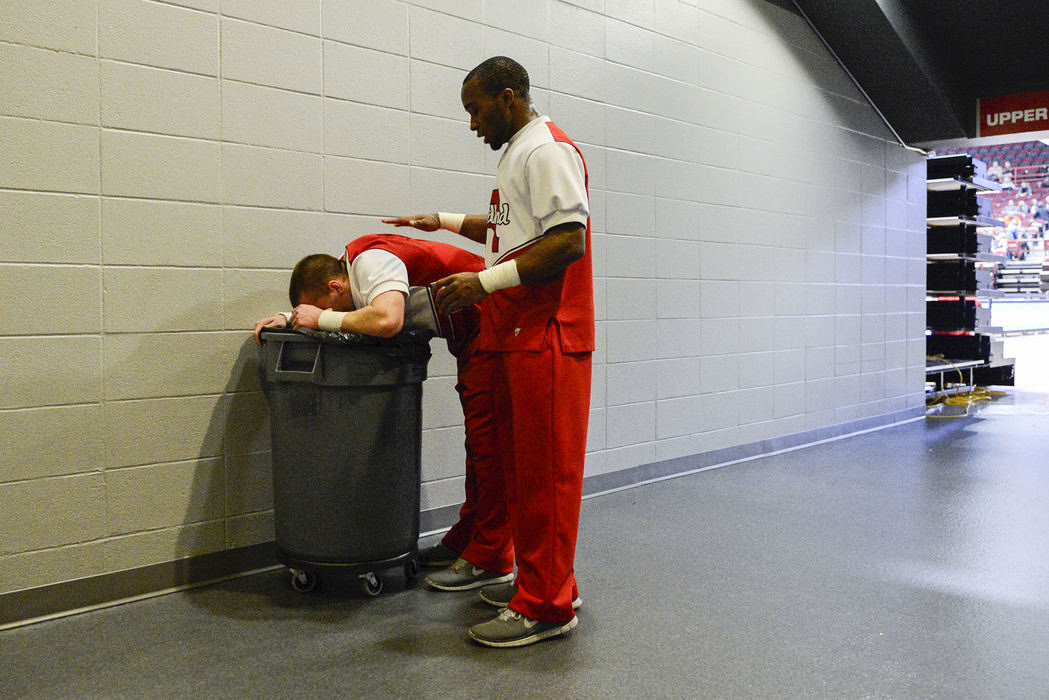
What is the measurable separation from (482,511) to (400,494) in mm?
293

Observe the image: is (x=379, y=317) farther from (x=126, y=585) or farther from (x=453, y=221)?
(x=126, y=585)

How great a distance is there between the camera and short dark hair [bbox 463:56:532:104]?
7.07ft

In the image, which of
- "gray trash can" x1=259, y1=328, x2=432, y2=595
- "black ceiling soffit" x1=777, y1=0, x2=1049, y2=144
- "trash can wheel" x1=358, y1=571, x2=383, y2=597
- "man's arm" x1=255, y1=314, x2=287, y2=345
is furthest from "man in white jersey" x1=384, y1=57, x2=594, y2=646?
"black ceiling soffit" x1=777, y1=0, x2=1049, y2=144

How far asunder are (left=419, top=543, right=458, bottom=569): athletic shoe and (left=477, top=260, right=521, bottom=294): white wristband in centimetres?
119

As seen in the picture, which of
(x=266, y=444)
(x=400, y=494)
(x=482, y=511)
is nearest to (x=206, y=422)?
(x=266, y=444)

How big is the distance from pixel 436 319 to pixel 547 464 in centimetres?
66

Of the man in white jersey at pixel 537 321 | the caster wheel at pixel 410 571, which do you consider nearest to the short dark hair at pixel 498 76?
the man in white jersey at pixel 537 321

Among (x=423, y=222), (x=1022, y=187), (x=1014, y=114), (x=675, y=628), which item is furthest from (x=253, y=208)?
(x=1022, y=187)

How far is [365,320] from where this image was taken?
2.30m

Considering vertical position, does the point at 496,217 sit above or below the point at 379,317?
above

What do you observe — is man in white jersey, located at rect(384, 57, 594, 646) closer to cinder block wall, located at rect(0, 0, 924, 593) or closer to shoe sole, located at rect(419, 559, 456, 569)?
shoe sole, located at rect(419, 559, 456, 569)

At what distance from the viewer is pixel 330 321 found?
2334 mm

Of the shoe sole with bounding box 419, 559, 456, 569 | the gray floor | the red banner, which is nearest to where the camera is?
the gray floor

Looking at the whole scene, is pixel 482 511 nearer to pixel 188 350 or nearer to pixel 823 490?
pixel 188 350
